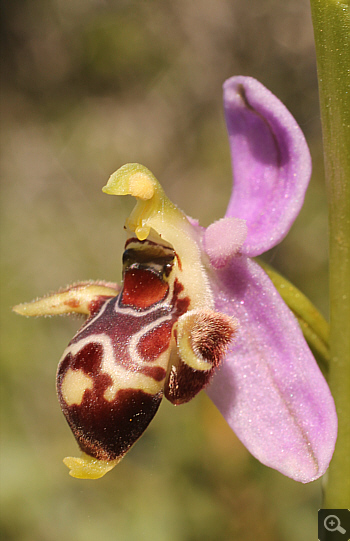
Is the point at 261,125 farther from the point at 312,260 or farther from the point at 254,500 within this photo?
the point at 312,260

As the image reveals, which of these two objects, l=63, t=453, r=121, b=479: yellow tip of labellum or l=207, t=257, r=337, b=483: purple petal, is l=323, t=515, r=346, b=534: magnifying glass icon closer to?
l=207, t=257, r=337, b=483: purple petal

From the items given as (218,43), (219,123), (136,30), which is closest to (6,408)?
(219,123)

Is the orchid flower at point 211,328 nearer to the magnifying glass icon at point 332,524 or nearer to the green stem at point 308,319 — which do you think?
the green stem at point 308,319

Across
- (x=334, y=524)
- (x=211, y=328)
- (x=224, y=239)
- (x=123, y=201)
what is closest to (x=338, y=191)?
(x=224, y=239)

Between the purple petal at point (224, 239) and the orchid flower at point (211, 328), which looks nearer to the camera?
the orchid flower at point (211, 328)

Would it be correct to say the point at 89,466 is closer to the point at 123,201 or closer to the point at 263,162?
the point at 263,162

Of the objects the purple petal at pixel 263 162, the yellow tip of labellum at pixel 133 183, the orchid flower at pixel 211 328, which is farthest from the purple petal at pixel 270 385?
the yellow tip of labellum at pixel 133 183
